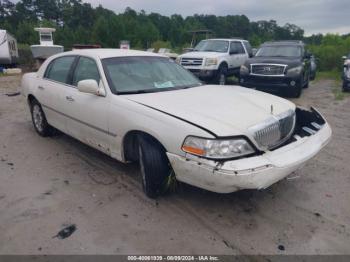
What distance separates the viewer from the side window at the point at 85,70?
4126 millimetres

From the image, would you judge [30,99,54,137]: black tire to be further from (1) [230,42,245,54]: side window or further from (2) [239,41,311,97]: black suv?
(1) [230,42,245,54]: side window

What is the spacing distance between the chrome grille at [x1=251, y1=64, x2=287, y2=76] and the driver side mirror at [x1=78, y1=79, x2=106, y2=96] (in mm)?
7282

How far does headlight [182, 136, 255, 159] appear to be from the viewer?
9.36ft

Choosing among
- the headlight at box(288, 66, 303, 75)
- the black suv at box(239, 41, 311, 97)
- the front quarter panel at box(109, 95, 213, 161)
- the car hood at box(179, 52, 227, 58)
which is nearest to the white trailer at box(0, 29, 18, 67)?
the car hood at box(179, 52, 227, 58)

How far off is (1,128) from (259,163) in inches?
218

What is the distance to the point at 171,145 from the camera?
9.98ft

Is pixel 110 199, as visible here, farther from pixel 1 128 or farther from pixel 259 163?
pixel 1 128

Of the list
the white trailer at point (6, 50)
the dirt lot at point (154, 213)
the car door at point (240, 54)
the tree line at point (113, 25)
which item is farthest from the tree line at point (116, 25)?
the dirt lot at point (154, 213)

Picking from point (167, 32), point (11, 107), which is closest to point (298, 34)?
point (167, 32)

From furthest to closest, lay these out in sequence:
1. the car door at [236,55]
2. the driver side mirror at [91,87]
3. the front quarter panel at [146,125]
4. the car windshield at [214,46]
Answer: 1. the car door at [236,55]
2. the car windshield at [214,46]
3. the driver side mirror at [91,87]
4. the front quarter panel at [146,125]

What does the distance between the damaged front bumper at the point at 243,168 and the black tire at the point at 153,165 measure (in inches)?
8.4

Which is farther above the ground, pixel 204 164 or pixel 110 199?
pixel 204 164

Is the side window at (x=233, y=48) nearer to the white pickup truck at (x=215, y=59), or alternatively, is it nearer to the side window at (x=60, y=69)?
the white pickup truck at (x=215, y=59)

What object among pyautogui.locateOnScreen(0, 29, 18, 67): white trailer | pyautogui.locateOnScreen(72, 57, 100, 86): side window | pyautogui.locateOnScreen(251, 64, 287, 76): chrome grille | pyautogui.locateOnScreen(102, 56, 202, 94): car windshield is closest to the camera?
pyautogui.locateOnScreen(102, 56, 202, 94): car windshield
